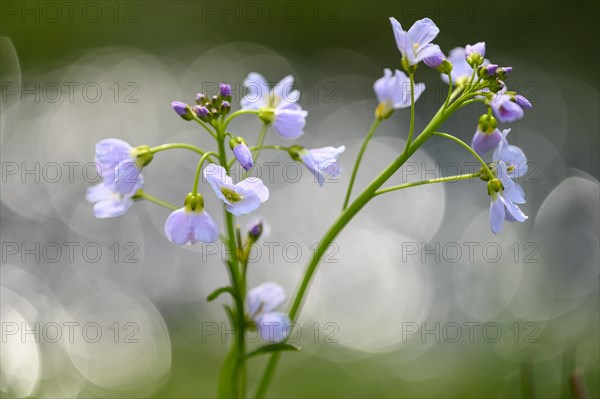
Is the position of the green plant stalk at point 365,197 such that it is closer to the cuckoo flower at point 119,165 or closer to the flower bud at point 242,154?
the flower bud at point 242,154

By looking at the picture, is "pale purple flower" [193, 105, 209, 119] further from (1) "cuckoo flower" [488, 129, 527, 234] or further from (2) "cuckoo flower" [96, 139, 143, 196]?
(1) "cuckoo flower" [488, 129, 527, 234]

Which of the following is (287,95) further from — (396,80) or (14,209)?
(14,209)

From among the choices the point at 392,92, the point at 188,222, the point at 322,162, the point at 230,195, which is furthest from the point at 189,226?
the point at 392,92


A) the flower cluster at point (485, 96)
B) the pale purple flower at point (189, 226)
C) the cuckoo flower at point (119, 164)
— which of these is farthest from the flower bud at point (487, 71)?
the cuckoo flower at point (119, 164)

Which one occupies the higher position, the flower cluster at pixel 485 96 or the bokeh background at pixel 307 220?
the flower cluster at pixel 485 96

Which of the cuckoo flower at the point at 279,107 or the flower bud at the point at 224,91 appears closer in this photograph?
the flower bud at the point at 224,91

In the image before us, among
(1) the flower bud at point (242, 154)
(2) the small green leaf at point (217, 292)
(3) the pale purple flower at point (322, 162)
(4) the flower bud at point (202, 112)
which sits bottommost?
(2) the small green leaf at point (217, 292)

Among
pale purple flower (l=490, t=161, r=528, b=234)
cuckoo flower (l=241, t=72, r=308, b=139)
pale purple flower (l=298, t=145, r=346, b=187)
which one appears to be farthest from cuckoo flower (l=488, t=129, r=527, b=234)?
cuckoo flower (l=241, t=72, r=308, b=139)

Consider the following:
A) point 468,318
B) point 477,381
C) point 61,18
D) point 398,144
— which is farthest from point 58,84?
point 477,381
